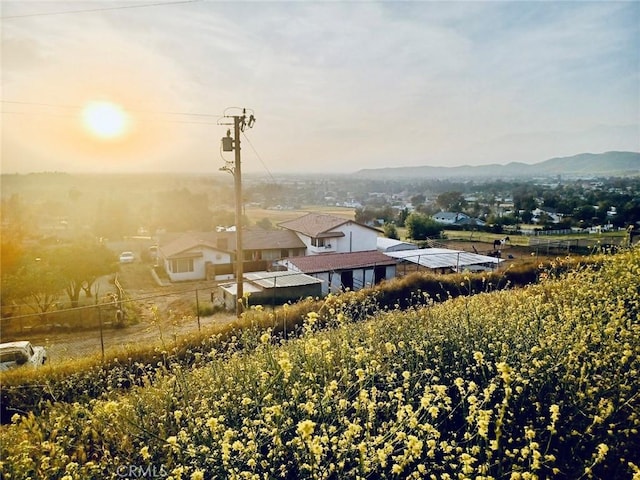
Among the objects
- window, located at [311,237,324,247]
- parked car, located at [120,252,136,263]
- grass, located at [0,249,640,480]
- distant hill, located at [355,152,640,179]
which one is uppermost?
distant hill, located at [355,152,640,179]

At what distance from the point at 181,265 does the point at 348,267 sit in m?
8.77

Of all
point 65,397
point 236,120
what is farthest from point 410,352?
point 236,120

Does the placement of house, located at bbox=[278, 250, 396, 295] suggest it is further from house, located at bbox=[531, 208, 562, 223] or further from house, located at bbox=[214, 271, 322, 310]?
house, located at bbox=[531, 208, 562, 223]

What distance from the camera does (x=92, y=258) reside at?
624 inches

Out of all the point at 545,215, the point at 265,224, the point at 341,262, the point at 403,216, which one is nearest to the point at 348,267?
the point at 341,262

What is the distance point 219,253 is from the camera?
21125 millimetres

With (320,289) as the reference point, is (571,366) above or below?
above

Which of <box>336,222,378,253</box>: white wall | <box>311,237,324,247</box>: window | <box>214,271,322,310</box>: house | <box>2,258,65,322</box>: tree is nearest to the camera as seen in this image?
<box>2,258,65,322</box>: tree

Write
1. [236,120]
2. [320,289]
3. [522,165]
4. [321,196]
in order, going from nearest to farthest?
[236,120], [320,289], [321,196], [522,165]

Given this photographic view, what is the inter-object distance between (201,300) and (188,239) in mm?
7081

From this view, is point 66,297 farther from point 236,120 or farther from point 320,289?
point 236,120

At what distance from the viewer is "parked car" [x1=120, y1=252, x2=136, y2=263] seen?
75.8 feet

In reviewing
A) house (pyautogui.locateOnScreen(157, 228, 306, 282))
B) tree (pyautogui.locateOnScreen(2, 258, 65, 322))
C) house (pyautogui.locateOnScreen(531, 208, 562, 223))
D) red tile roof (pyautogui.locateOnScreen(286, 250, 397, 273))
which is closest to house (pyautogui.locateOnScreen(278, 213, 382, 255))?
house (pyautogui.locateOnScreen(157, 228, 306, 282))

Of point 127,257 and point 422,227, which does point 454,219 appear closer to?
point 422,227
